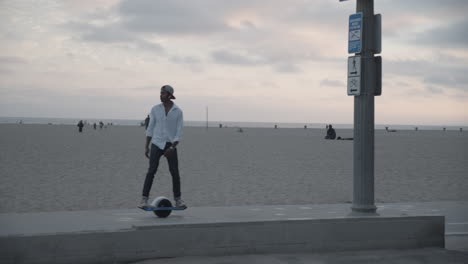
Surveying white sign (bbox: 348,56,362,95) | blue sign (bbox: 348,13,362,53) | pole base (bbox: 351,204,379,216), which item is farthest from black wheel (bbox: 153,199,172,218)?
blue sign (bbox: 348,13,362,53)

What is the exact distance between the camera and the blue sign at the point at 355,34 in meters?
7.19

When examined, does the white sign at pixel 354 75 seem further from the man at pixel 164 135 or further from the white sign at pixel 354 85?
the man at pixel 164 135

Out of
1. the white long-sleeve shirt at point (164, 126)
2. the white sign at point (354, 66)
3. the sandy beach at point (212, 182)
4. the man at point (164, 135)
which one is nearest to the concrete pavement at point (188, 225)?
the man at point (164, 135)

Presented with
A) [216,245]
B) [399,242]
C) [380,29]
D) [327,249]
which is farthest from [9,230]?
[380,29]

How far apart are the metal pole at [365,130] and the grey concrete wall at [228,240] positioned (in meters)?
0.54

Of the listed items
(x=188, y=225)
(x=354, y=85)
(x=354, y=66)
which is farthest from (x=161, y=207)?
(x=354, y=66)

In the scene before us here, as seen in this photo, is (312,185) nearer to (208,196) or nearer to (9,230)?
(208,196)

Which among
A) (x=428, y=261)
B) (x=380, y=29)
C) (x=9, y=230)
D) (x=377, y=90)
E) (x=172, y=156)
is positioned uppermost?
(x=380, y=29)

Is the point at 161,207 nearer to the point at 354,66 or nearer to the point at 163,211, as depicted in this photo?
the point at 163,211

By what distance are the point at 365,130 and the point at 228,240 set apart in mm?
2393

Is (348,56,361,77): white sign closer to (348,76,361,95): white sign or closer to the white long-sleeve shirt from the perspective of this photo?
(348,76,361,95): white sign

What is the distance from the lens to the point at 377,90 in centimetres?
718

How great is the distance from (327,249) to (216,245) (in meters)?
1.33

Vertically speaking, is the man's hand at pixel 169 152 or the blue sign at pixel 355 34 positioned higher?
the blue sign at pixel 355 34
